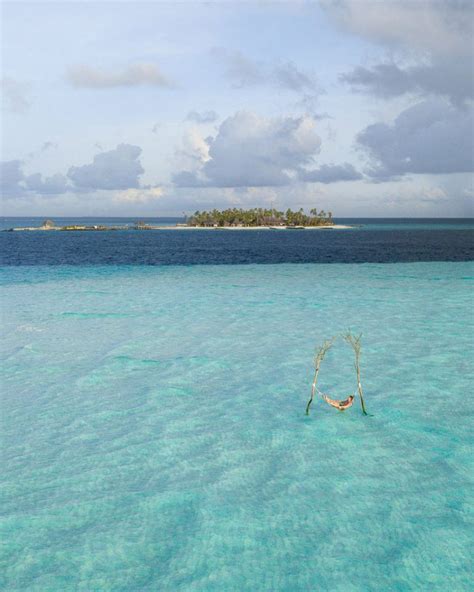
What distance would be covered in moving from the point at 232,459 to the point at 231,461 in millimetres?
104

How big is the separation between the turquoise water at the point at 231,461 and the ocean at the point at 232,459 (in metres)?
0.04

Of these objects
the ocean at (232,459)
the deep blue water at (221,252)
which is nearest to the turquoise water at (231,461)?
the ocean at (232,459)

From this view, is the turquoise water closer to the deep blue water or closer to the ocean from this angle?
the ocean

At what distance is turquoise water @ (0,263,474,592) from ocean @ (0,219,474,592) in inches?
1.6

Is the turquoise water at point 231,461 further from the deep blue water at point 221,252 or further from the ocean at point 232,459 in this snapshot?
the deep blue water at point 221,252

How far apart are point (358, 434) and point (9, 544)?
26.1ft

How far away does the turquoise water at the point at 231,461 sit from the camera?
8.41 m

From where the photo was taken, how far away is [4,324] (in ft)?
86.1

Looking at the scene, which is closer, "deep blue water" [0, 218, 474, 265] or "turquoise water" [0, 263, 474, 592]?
"turquoise water" [0, 263, 474, 592]

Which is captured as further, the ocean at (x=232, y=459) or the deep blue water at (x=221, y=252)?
the deep blue water at (x=221, y=252)

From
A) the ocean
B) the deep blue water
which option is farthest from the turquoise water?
the deep blue water

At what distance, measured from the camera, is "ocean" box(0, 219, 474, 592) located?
8.41 meters

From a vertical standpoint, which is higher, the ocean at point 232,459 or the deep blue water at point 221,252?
the deep blue water at point 221,252

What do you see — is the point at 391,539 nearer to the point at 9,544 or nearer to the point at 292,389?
the point at 9,544
